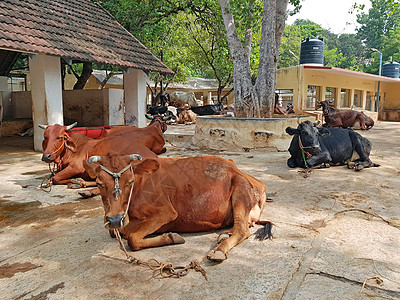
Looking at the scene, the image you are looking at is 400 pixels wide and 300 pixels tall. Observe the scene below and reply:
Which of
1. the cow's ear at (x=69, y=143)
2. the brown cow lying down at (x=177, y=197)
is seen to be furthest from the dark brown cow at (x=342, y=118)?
the brown cow lying down at (x=177, y=197)

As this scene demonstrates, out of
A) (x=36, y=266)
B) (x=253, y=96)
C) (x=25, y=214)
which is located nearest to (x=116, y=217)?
(x=36, y=266)

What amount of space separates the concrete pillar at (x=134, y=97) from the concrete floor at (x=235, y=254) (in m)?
7.37

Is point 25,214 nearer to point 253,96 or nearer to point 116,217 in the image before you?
point 116,217

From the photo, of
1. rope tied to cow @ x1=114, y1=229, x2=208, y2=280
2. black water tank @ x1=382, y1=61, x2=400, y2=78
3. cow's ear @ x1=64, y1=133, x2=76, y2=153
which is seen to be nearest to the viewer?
rope tied to cow @ x1=114, y1=229, x2=208, y2=280

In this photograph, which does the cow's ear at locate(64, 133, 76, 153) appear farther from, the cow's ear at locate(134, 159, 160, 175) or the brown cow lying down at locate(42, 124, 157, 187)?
the cow's ear at locate(134, 159, 160, 175)

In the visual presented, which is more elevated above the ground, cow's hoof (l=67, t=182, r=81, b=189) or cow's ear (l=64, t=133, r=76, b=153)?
cow's ear (l=64, t=133, r=76, b=153)

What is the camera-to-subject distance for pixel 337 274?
8.34 ft

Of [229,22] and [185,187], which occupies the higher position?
[229,22]

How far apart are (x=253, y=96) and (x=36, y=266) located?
27.9 ft

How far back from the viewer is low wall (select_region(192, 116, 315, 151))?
363 inches

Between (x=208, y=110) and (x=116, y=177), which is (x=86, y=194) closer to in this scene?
Answer: (x=116, y=177)

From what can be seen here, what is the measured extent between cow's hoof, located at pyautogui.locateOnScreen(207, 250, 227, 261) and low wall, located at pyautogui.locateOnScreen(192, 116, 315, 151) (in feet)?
21.9

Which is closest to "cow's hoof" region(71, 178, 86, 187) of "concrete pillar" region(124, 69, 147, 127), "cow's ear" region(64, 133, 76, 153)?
"cow's ear" region(64, 133, 76, 153)

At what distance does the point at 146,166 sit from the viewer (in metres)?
3.02
